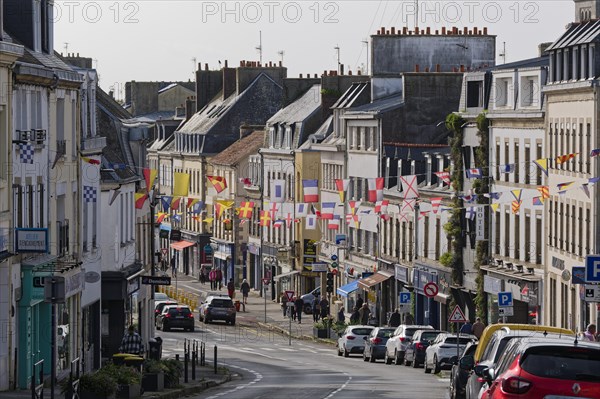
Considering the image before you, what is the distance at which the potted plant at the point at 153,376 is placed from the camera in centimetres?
3850

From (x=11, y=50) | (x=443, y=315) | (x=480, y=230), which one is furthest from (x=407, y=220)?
(x=11, y=50)

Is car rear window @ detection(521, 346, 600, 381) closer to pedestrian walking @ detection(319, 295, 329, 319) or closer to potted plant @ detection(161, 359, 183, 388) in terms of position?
potted plant @ detection(161, 359, 183, 388)

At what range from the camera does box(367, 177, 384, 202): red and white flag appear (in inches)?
2913

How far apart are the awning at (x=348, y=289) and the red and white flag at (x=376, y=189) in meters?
7.22

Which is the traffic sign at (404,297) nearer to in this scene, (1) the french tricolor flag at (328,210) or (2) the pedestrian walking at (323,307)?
(1) the french tricolor flag at (328,210)

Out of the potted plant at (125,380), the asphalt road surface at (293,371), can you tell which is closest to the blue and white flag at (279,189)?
the asphalt road surface at (293,371)

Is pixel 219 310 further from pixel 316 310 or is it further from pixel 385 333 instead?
pixel 385 333

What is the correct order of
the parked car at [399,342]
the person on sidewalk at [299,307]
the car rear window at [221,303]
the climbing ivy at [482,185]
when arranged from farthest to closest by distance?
the person on sidewalk at [299,307] → the car rear window at [221,303] → the climbing ivy at [482,185] → the parked car at [399,342]

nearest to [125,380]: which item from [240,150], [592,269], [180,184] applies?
[592,269]

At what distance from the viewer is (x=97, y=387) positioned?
33812mm

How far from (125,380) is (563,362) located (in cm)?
1616

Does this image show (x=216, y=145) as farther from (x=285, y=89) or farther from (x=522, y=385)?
(x=522, y=385)

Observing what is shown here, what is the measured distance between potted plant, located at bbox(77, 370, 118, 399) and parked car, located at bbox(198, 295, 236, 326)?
5222 centimetres

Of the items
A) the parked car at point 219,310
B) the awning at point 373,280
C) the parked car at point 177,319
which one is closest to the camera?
the parked car at point 177,319
